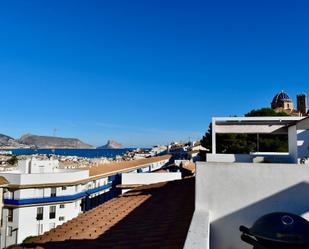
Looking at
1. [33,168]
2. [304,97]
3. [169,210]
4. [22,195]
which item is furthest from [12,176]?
[304,97]

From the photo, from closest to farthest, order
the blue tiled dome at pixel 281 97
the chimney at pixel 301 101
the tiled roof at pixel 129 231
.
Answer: the tiled roof at pixel 129 231, the chimney at pixel 301 101, the blue tiled dome at pixel 281 97

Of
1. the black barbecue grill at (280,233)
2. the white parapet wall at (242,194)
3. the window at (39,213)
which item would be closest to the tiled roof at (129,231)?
the white parapet wall at (242,194)

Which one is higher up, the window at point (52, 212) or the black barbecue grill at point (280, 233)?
the black barbecue grill at point (280, 233)

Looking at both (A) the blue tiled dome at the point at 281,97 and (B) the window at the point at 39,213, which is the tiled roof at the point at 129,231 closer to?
(B) the window at the point at 39,213

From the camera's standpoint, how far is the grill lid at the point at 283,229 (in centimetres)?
376

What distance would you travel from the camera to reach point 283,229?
12.5 feet

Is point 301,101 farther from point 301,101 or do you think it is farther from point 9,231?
point 9,231

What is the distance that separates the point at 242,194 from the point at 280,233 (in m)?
1.39

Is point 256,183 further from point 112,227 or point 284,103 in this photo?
point 284,103

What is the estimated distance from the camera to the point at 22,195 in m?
25.3

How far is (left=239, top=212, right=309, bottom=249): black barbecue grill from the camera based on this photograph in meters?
3.76

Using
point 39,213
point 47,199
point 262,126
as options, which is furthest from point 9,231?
point 262,126

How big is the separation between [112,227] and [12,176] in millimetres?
22799

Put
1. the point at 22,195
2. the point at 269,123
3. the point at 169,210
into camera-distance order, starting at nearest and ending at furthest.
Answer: the point at 169,210, the point at 269,123, the point at 22,195
